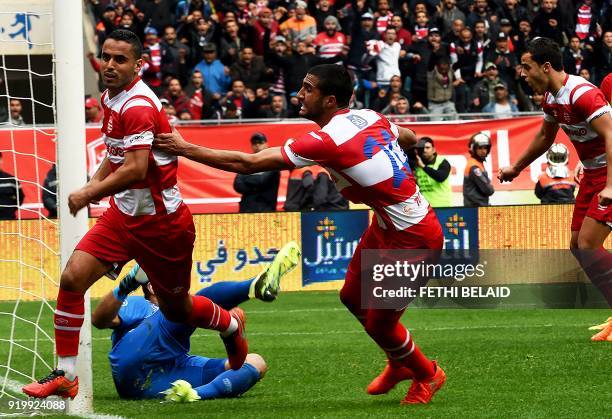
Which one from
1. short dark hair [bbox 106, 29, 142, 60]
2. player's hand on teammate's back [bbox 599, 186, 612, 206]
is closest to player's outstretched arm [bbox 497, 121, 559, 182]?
player's hand on teammate's back [bbox 599, 186, 612, 206]

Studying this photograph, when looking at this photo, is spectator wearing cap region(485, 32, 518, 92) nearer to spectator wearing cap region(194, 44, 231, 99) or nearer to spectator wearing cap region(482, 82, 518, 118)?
spectator wearing cap region(482, 82, 518, 118)

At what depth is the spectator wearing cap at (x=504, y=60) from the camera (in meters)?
23.0

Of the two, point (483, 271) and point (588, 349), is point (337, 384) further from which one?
point (483, 271)

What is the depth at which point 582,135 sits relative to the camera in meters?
10.1

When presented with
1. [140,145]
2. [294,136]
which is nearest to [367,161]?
[140,145]

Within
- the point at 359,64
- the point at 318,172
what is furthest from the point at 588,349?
the point at 359,64

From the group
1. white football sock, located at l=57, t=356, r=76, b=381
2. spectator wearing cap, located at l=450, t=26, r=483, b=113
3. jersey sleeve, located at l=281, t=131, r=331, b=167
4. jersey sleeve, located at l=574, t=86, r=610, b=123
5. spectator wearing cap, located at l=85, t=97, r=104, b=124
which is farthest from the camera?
spectator wearing cap, located at l=450, t=26, r=483, b=113

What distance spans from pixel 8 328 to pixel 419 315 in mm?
4537

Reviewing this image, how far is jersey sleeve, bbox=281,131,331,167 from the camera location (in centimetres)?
767

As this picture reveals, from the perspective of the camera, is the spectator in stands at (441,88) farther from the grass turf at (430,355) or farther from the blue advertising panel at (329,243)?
the grass turf at (430,355)

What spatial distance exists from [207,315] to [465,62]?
49.9 ft

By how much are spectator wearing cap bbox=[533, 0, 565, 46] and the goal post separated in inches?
685

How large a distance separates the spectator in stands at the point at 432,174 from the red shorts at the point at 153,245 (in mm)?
9635

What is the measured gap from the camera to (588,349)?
10.3 m
